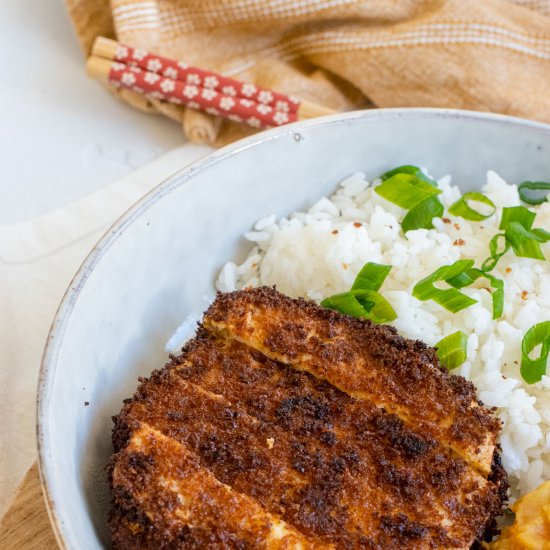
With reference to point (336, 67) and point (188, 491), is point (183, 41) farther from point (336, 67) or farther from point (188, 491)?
point (188, 491)

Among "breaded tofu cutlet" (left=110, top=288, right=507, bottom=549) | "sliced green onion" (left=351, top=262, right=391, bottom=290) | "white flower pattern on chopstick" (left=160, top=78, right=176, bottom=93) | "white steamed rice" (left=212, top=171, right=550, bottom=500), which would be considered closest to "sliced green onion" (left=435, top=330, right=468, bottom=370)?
"white steamed rice" (left=212, top=171, right=550, bottom=500)

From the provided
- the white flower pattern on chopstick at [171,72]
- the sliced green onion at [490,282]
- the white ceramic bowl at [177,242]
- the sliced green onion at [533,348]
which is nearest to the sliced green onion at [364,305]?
the sliced green onion at [490,282]

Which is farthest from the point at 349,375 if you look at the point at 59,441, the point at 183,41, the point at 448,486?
the point at 183,41

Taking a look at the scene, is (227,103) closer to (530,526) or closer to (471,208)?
(471,208)

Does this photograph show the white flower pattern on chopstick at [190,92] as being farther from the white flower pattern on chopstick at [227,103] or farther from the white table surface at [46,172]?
the white table surface at [46,172]

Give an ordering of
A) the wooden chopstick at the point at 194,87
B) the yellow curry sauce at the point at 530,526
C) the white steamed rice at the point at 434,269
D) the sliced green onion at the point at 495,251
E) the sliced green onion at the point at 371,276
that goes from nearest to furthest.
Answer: the yellow curry sauce at the point at 530,526, the white steamed rice at the point at 434,269, the sliced green onion at the point at 371,276, the sliced green onion at the point at 495,251, the wooden chopstick at the point at 194,87

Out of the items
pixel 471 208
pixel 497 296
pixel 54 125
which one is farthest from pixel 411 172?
pixel 54 125
